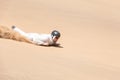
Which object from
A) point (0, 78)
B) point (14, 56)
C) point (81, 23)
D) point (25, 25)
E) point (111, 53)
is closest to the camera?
point (0, 78)

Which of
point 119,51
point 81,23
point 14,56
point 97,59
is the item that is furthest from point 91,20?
point 14,56

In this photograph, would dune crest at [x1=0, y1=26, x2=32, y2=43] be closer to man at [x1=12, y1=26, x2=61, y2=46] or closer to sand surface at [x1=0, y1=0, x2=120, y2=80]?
man at [x1=12, y1=26, x2=61, y2=46]

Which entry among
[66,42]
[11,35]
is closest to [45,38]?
[11,35]

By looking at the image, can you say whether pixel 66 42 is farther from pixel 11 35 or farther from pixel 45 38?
pixel 11 35

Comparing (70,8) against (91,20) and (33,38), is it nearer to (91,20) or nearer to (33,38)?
(91,20)

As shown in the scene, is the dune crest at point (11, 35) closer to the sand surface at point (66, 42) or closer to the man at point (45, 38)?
the man at point (45, 38)

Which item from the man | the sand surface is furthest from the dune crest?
the sand surface

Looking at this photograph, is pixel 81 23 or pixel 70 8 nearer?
pixel 81 23

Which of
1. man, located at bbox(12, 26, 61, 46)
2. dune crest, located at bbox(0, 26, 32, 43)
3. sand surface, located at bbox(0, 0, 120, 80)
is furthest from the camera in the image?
dune crest, located at bbox(0, 26, 32, 43)
